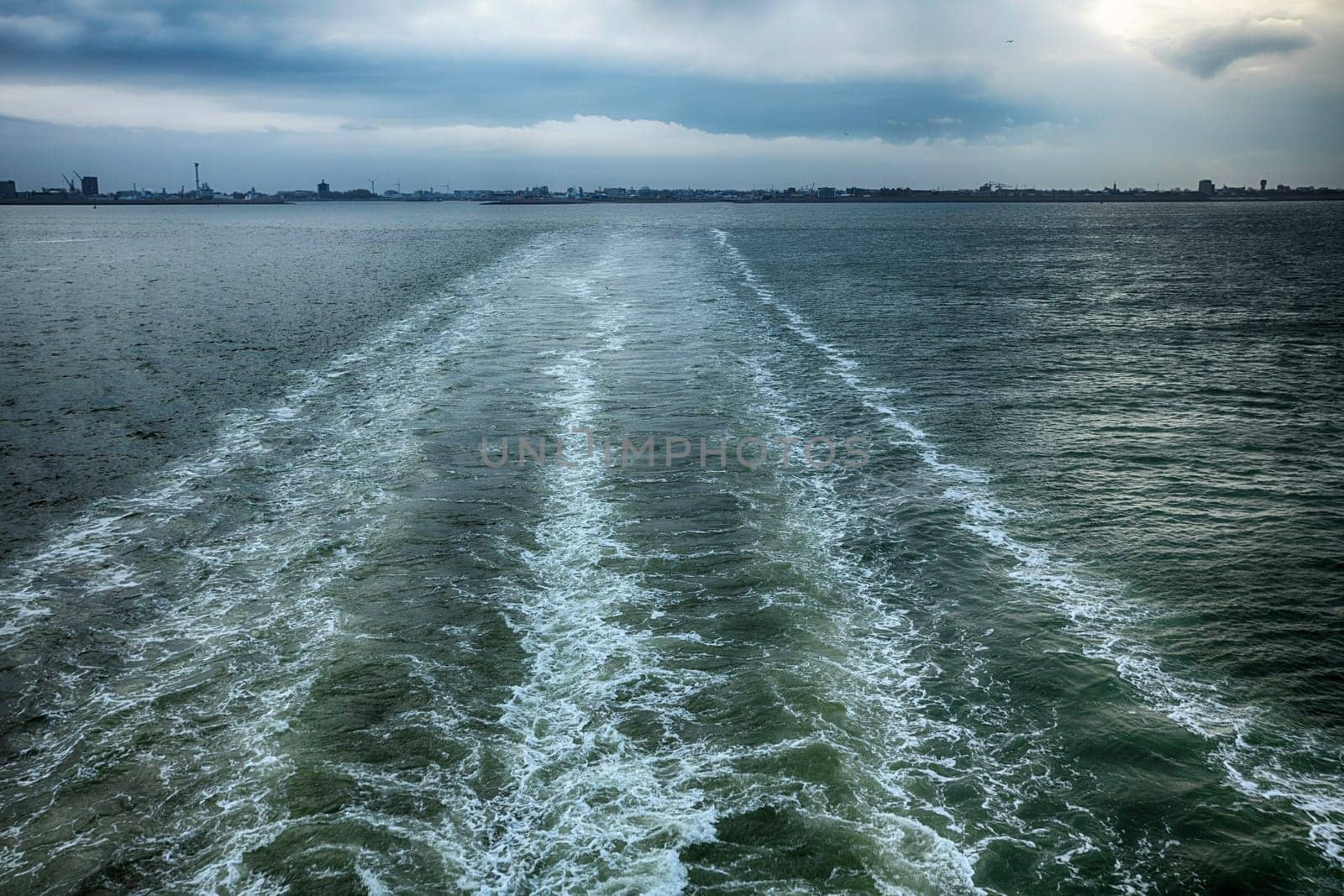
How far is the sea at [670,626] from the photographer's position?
863cm

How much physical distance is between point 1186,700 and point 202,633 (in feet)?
46.0

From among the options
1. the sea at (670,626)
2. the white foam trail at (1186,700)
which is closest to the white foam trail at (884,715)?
the sea at (670,626)

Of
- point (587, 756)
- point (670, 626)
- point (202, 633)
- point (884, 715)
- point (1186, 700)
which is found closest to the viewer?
point (587, 756)

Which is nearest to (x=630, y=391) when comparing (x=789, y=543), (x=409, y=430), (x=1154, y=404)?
(x=409, y=430)

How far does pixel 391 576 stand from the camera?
1428 centimetres

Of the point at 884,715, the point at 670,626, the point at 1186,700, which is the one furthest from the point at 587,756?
the point at 1186,700

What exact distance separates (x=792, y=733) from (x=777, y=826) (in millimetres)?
1579

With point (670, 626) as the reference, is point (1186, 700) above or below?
below

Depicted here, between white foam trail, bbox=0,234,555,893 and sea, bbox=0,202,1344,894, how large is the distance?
67mm

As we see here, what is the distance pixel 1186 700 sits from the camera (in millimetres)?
11133

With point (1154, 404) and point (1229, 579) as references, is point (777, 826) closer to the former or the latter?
point (1229, 579)

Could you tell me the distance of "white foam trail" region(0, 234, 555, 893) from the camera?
8750mm

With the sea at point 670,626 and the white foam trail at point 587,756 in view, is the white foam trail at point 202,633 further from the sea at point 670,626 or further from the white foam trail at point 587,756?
the white foam trail at point 587,756

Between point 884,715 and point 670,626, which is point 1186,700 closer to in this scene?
point 884,715
